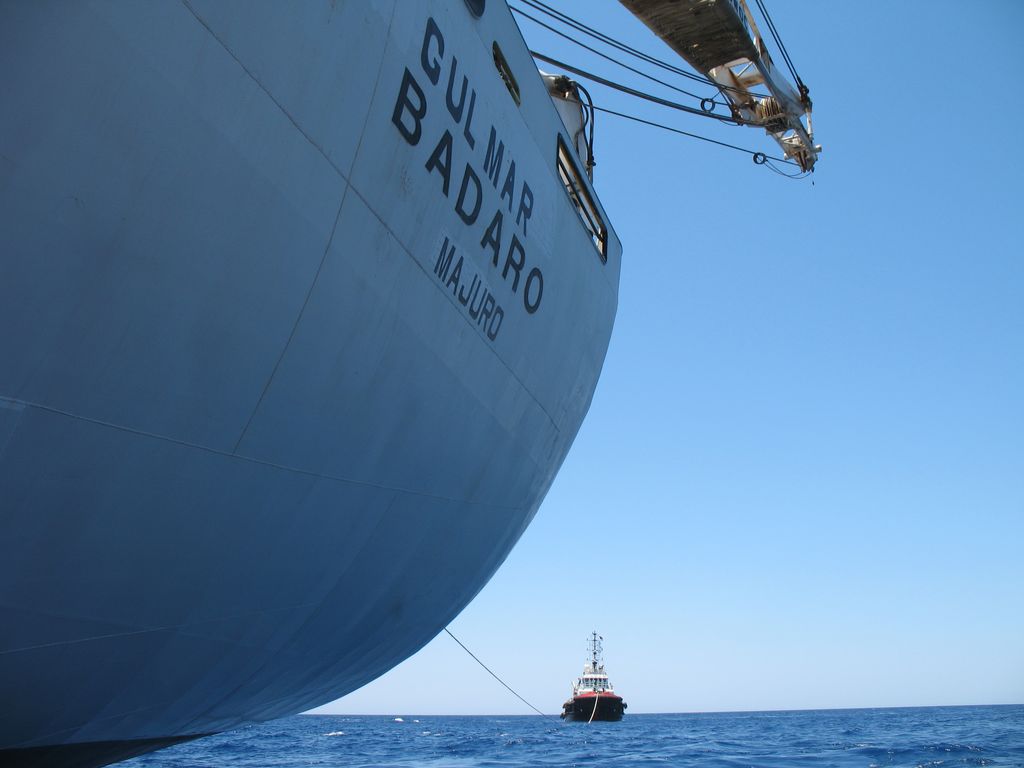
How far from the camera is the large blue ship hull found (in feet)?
8.20

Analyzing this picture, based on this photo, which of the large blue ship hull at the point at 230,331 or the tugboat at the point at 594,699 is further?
the tugboat at the point at 594,699

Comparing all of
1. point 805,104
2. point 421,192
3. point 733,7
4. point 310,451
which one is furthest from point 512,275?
point 805,104

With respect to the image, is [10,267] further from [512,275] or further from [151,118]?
[512,275]

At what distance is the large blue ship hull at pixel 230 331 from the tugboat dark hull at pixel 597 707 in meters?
50.9

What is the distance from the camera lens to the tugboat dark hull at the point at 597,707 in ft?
170

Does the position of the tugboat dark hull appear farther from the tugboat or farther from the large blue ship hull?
the large blue ship hull

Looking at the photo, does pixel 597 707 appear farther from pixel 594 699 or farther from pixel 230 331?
pixel 230 331

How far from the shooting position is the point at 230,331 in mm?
3092

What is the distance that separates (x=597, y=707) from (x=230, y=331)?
177ft

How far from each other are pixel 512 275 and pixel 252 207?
2565mm

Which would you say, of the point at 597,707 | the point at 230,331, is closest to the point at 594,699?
the point at 597,707

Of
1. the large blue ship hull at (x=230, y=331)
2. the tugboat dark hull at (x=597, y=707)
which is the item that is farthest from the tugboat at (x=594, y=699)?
the large blue ship hull at (x=230, y=331)

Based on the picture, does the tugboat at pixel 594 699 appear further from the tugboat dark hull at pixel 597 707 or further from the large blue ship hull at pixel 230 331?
the large blue ship hull at pixel 230 331

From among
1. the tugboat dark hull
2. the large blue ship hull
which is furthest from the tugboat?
the large blue ship hull
